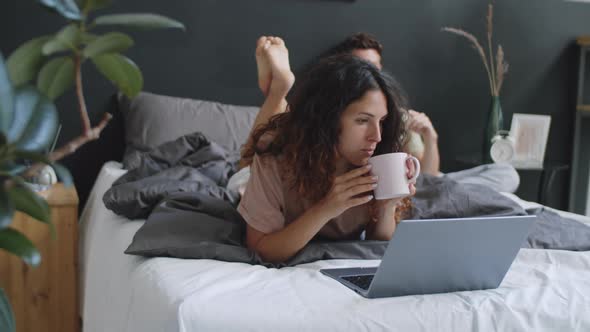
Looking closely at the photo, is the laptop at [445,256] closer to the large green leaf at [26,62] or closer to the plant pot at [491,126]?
the large green leaf at [26,62]

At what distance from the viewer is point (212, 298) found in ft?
3.50

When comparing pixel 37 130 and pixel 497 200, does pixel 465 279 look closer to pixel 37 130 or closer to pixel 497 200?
pixel 497 200

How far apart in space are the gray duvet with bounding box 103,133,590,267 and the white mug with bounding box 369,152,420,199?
22 cm

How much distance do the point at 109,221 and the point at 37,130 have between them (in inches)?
50.7

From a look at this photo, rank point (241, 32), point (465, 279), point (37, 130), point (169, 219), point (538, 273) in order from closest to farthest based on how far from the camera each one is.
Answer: point (37, 130) < point (465, 279) < point (538, 273) < point (169, 219) < point (241, 32)

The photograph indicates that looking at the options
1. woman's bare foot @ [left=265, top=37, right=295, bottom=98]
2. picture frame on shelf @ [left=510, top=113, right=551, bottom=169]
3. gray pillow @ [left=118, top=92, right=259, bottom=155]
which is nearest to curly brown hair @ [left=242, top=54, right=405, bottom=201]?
woman's bare foot @ [left=265, top=37, right=295, bottom=98]

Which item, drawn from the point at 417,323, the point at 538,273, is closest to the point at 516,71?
the point at 538,273

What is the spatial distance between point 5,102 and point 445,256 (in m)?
0.83

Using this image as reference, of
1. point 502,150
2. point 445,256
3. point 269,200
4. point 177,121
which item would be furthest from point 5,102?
point 502,150

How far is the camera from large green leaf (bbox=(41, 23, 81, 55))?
54cm

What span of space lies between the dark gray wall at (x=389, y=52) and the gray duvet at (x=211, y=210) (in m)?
0.71

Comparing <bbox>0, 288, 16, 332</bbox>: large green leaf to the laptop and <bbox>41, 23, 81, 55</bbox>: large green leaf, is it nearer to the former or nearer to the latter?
<bbox>41, 23, 81, 55</bbox>: large green leaf

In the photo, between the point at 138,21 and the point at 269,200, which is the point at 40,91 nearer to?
the point at 138,21

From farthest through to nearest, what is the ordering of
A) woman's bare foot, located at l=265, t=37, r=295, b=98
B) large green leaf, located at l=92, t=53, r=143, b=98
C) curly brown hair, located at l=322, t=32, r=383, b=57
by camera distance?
curly brown hair, located at l=322, t=32, r=383, b=57, woman's bare foot, located at l=265, t=37, r=295, b=98, large green leaf, located at l=92, t=53, r=143, b=98
